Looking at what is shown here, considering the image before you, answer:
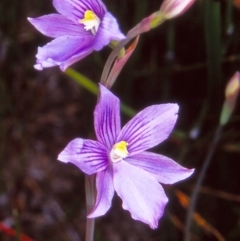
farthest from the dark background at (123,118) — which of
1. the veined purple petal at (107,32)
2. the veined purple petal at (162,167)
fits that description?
the veined purple petal at (107,32)

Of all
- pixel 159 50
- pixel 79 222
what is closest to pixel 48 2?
pixel 159 50

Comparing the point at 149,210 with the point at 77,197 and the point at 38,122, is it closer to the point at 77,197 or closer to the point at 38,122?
the point at 77,197

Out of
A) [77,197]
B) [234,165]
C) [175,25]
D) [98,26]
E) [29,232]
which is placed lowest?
[29,232]

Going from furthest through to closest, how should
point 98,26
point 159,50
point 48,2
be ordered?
point 159,50 → point 48,2 → point 98,26

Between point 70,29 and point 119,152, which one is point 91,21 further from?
point 119,152

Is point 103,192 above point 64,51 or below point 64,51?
below

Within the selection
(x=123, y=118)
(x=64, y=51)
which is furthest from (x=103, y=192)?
(x=123, y=118)

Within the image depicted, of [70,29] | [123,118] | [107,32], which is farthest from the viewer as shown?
[123,118]

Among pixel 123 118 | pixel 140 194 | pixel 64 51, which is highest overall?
pixel 64 51
